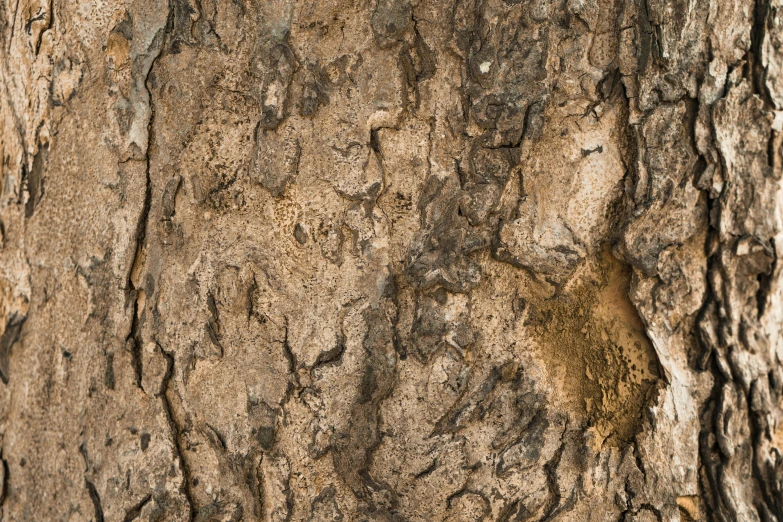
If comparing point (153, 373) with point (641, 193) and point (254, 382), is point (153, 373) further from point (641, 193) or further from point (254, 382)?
point (641, 193)

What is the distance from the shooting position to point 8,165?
1.16 meters

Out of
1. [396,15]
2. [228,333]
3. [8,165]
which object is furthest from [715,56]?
[8,165]

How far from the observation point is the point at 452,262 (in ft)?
3.24

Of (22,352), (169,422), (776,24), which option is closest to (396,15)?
(776,24)

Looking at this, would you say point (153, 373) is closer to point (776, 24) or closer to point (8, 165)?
point (8, 165)

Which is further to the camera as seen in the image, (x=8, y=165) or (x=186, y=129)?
(x=8, y=165)

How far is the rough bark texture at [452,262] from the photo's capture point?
3.21ft

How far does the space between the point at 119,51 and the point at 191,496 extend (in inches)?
26.7

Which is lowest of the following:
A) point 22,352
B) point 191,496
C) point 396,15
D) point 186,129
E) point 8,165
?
point 191,496

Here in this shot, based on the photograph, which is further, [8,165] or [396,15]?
[8,165]

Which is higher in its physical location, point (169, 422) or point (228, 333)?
point (228, 333)

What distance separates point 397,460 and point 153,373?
15.1 inches

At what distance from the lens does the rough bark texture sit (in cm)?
98

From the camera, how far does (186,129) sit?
1018mm
